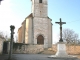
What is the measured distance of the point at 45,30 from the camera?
41.9 metres

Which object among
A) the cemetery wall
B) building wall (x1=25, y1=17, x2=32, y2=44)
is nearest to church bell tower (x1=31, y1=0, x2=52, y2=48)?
building wall (x1=25, y1=17, x2=32, y2=44)

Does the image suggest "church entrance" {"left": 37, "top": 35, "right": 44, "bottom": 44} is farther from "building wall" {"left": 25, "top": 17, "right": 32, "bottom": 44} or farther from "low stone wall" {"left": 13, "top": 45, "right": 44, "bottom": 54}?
"low stone wall" {"left": 13, "top": 45, "right": 44, "bottom": 54}

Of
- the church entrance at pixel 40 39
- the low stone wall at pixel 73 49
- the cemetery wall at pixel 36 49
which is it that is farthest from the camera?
the church entrance at pixel 40 39

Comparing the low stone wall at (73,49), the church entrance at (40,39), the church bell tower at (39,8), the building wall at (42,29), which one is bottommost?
the low stone wall at (73,49)

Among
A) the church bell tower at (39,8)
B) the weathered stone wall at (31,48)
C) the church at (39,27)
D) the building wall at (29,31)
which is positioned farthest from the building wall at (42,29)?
the weathered stone wall at (31,48)

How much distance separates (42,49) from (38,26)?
623 centimetres

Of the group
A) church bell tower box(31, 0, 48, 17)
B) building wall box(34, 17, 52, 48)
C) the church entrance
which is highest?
church bell tower box(31, 0, 48, 17)

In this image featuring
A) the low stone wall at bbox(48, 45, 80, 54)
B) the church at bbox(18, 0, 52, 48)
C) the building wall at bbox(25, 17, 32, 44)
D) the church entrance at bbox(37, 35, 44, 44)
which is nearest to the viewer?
the low stone wall at bbox(48, 45, 80, 54)

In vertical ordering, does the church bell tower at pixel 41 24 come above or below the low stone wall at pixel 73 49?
above

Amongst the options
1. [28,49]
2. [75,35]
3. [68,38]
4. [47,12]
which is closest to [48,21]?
[47,12]

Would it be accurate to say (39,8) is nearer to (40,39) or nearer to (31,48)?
(40,39)

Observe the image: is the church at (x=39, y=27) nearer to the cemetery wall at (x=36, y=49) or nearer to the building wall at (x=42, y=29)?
the building wall at (x=42, y=29)

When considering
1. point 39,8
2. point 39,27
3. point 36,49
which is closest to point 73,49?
point 36,49

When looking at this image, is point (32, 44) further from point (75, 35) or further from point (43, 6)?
point (75, 35)
